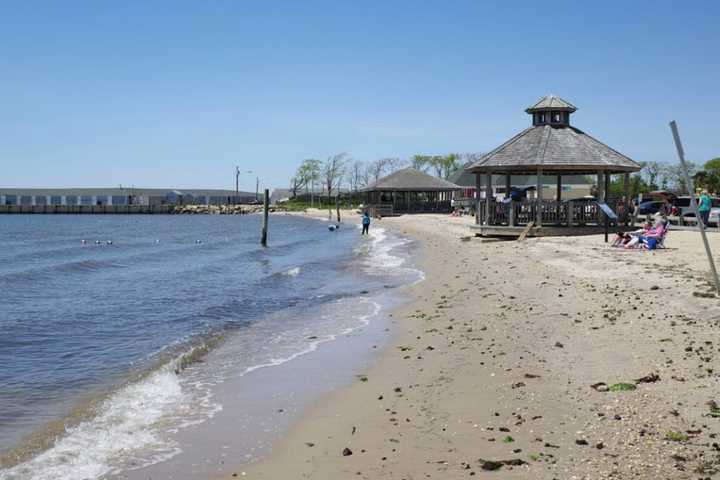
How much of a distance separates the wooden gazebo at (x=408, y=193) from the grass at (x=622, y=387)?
204 ft

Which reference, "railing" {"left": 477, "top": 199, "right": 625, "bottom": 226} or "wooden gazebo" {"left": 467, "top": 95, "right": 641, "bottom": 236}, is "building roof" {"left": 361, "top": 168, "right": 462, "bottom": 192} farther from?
"railing" {"left": 477, "top": 199, "right": 625, "bottom": 226}

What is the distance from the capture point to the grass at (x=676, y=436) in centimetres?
524

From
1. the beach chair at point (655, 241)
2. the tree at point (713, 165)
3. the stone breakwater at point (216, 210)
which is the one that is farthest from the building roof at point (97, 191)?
the beach chair at point (655, 241)

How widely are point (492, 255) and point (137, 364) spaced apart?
47.3ft

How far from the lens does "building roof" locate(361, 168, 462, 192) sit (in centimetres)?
6888

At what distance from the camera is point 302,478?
542 centimetres

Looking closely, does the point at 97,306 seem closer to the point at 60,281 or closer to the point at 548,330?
the point at 60,281

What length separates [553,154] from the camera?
2639cm

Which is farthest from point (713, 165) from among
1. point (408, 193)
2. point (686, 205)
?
point (686, 205)

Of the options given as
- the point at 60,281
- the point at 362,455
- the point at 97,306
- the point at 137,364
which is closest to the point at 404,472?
the point at 362,455

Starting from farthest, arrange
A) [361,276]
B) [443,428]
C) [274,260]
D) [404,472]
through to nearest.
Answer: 1. [274,260]
2. [361,276]
3. [443,428]
4. [404,472]

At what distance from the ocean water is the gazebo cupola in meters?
8.80

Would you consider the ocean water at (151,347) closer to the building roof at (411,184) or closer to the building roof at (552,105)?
the building roof at (552,105)

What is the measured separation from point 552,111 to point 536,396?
2392 cm
